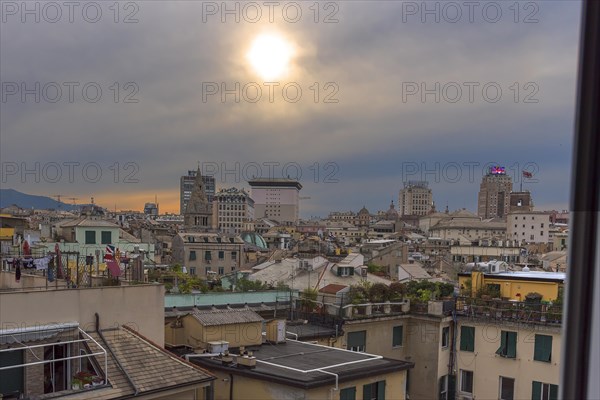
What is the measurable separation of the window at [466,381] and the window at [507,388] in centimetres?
38

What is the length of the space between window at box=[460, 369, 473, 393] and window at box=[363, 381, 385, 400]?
2.96 m

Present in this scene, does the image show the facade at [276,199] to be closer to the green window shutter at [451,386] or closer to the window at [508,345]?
the green window shutter at [451,386]

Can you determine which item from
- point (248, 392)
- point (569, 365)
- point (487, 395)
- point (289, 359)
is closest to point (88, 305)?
point (248, 392)

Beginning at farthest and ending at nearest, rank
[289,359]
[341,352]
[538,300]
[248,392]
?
[538,300]
[341,352]
[289,359]
[248,392]

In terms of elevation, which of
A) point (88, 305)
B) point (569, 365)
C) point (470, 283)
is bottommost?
point (470, 283)

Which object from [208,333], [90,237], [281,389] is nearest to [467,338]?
[208,333]

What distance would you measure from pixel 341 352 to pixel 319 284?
4992 mm

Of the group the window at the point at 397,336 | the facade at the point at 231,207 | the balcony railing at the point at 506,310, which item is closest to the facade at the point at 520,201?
the facade at the point at 231,207

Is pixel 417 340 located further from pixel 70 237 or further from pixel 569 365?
pixel 70 237

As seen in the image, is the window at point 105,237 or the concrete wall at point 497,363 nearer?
the concrete wall at point 497,363

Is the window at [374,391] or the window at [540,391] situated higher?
the window at [374,391]

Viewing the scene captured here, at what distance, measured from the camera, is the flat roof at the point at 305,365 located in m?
3.68

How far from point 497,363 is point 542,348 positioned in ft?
1.92

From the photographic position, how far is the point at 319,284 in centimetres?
952
